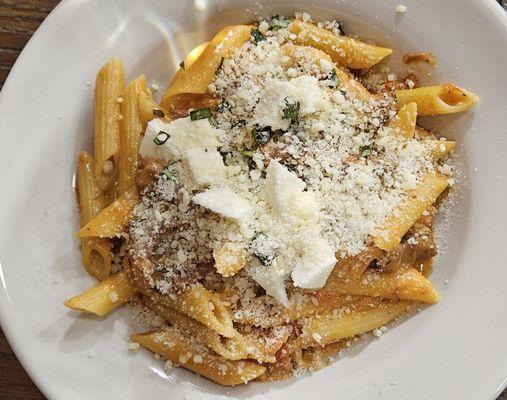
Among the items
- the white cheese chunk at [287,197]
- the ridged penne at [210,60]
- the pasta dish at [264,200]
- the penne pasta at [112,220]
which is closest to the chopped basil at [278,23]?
the pasta dish at [264,200]

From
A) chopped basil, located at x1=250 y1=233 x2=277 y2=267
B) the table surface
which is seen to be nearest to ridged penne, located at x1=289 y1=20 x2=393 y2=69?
chopped basil, located at x1=250 y1=233 x2=277 y2=267

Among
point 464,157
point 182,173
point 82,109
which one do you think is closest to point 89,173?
point 82,109

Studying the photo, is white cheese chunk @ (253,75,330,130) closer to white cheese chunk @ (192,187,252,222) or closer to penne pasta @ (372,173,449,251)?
white cheese chunk @ (192,187,252,222)

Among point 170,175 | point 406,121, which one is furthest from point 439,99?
point 170,175

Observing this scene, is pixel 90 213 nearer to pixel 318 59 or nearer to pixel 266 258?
pixel 266 258

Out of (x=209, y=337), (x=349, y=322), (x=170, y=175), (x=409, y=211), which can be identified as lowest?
(x=209, y=337)

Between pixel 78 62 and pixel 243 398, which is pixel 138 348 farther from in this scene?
pixel 78 62

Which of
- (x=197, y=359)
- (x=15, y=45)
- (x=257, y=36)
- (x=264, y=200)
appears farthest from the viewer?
(x=15, y=45)
